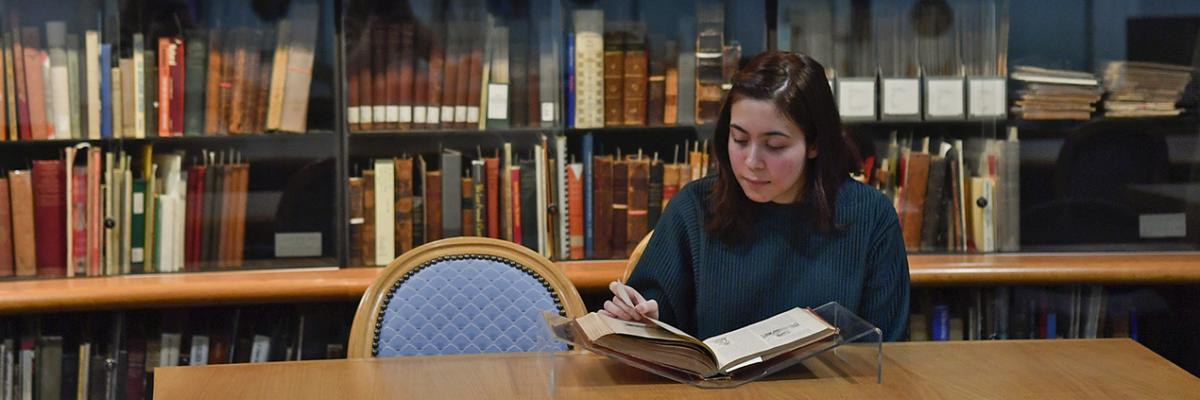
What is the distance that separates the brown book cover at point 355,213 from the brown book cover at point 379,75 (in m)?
0.16

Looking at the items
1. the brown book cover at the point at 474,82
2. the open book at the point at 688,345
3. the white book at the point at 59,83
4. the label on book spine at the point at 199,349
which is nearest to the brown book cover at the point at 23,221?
the white book at the point at 59,83

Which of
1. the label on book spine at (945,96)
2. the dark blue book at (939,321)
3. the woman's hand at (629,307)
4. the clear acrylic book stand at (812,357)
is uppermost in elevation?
the label on book spine at (945,96)

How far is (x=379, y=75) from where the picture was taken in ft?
11.6

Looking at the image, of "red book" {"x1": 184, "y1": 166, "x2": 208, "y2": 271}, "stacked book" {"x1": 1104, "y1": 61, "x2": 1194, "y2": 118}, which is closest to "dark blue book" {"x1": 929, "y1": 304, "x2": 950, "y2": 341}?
"stacked book" {"x1": 1104, "y1": 61, "x2": 1194, "y2": 118}

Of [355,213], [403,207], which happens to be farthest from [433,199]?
[355,213]

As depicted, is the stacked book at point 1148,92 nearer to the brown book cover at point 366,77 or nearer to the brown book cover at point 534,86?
the brown book cover at point 534,86

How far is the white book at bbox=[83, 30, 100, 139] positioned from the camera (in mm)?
3432

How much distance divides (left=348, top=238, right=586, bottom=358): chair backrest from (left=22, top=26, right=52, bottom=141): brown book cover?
1435 millimetres

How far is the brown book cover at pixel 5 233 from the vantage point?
339 centimetres

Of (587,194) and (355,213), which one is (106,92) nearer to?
(355,213)

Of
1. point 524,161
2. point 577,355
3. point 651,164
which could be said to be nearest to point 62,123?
point 524,161

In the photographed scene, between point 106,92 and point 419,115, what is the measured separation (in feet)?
2.53

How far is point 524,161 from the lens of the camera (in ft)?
11.8

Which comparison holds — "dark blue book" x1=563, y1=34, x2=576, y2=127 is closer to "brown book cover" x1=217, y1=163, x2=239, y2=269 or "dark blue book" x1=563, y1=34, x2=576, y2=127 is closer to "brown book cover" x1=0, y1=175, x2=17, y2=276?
"brown book cover" x1=217, y1=163, x2=239, y2=269
